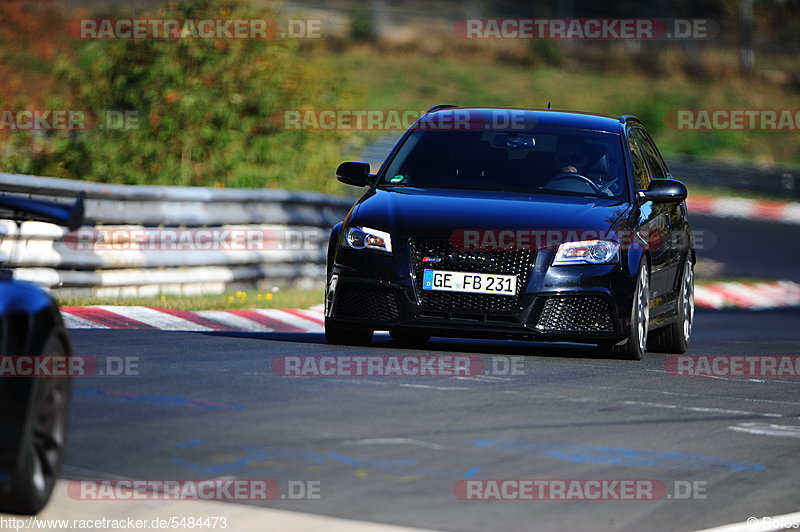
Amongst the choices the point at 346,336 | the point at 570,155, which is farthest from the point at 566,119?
the point at 346,336

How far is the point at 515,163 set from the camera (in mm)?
11102

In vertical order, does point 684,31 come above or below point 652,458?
above

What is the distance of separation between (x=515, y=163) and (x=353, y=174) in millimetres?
1171

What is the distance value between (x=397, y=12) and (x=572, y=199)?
165ft

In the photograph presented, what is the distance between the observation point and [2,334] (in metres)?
4.88

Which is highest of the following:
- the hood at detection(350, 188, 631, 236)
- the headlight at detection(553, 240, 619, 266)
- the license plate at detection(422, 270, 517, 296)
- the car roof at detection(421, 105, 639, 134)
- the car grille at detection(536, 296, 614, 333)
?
the car roof at detection(421, 105, 639, 134)

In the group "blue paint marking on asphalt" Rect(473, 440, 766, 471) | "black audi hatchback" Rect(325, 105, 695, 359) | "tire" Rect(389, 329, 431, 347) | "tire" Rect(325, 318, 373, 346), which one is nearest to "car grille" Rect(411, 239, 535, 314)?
"black audi hatchback" Rect(325, 105, 695, 359)

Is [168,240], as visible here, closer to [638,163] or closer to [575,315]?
[638,163]

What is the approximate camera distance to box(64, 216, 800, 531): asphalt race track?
226 inches

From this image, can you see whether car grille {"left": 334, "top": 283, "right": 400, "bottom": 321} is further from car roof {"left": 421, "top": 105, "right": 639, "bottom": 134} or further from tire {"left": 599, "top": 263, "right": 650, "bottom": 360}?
car roof {"left": 421, "top": 105, "right": 639, "bottom": 134}

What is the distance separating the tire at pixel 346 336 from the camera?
34.2ft

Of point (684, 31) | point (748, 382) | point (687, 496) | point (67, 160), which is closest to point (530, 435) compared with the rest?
point (687, 496)

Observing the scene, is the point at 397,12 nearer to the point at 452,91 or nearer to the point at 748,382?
the point at 452,91

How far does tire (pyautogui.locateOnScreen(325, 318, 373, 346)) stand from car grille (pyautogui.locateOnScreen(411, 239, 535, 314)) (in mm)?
718
